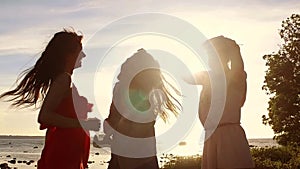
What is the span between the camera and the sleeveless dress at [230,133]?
8133mm

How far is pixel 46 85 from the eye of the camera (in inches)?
268

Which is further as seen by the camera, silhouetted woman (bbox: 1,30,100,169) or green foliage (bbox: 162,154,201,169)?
green foliage (bbox: 162,154,201,169)

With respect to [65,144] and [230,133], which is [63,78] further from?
[230,133]

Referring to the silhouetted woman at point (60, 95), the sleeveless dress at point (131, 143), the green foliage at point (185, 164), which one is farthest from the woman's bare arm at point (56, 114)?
the green foliage at point (185, 164)

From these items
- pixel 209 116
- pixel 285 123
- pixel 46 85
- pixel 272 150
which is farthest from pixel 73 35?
pixel 285 123

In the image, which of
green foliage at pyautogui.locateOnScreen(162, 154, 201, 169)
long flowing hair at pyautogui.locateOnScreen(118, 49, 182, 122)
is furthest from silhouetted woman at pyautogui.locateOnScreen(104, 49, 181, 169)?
green foliage at pyautogui.locateOnScreen(162, 154, 201, 169)

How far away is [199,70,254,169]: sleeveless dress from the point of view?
8133mm

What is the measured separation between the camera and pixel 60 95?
21.7 feet

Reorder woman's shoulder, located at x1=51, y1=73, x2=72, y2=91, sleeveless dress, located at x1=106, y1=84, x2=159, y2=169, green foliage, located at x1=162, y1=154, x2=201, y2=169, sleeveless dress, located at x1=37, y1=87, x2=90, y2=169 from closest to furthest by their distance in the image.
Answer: woman's shoulder, located at x1=51, y1=73, x2=72, y2=91
sleeveless dress, located at x1=37, y1=87, x2=90, y2=169
sleeveless dress, located at x1=106, y1=84, x2=159, y2=169
green foliage, located at x1=162, y1=154, x2=201, y2=169

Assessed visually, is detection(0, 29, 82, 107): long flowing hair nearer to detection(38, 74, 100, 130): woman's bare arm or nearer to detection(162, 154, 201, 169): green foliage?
detection(38, 74, 100, 130): woman's bare arm

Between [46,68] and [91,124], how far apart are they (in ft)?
2.43

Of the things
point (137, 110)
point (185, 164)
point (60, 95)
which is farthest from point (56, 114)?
point (185, 164)

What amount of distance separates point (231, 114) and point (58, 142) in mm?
2326

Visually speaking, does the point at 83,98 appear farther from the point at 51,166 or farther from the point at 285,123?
the point at 285,123
